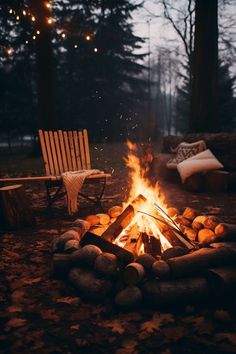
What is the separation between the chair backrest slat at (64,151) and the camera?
5926 millimetres

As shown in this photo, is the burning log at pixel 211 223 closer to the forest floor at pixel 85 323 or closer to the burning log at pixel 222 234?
the burning log at pixel 222 234

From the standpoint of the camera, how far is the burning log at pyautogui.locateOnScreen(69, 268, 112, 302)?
2717mm

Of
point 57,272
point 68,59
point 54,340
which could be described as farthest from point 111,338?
point 68,59

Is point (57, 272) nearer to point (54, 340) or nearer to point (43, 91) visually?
point (54, 340)

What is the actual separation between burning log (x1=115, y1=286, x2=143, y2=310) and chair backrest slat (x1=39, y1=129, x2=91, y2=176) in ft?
12.2

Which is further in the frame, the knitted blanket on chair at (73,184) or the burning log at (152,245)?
the knitted blanket on chair at (73,184)

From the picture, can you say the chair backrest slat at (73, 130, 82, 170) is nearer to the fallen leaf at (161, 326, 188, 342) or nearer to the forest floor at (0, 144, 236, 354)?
the forest floor at (0, 144, 236, 354)

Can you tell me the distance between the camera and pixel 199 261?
111 inches

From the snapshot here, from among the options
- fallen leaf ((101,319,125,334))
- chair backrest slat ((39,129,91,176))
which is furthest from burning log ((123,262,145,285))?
chair backrest slat ((39,129,91,176))

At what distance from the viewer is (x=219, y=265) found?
113 inches

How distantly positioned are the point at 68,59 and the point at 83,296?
27.6 meters

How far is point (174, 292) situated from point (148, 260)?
0.39 metres

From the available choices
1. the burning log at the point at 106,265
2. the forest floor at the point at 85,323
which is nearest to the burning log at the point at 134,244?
the burning log at the point at 106,265

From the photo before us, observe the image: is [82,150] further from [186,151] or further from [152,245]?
[152,245]
